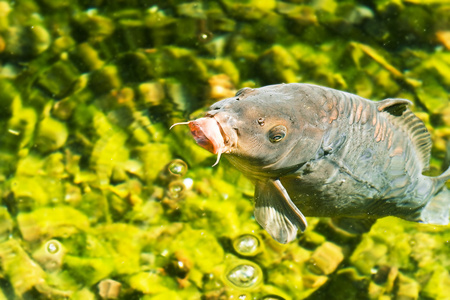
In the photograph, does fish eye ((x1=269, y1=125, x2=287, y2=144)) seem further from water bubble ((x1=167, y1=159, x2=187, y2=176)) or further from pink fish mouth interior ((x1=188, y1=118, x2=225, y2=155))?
water bubble ((x1=167, y1=159, x2=187, y2=176))

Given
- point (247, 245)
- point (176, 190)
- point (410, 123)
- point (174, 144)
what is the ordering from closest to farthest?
point (410, 123)
point (247, 245)
point (176, 190)
point (174, 144)

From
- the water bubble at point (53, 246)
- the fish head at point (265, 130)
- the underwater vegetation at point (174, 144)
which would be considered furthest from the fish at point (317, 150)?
the water bubble at point (53, 246)

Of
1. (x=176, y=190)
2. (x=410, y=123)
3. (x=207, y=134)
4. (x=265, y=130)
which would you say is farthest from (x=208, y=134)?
(x=176, y=190)

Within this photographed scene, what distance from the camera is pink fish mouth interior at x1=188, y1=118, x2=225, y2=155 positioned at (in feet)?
8.36

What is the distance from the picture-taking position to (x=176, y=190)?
4.64 m

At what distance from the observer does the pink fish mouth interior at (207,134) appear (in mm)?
2549

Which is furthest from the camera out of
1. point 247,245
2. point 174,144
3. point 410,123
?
point 174,144

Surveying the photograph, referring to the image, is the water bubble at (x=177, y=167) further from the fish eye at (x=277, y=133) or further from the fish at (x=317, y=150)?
the fish eye at (x=277, y=133)

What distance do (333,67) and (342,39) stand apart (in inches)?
17.2

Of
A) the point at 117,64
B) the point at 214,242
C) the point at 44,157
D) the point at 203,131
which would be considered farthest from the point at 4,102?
the point at 203,131

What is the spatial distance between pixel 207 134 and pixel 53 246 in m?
2.73

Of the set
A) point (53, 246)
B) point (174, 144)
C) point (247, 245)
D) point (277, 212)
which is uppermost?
point (277, 212)

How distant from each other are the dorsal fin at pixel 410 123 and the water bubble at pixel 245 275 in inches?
76.6

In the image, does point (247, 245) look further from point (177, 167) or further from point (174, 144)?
point (174, 144)
